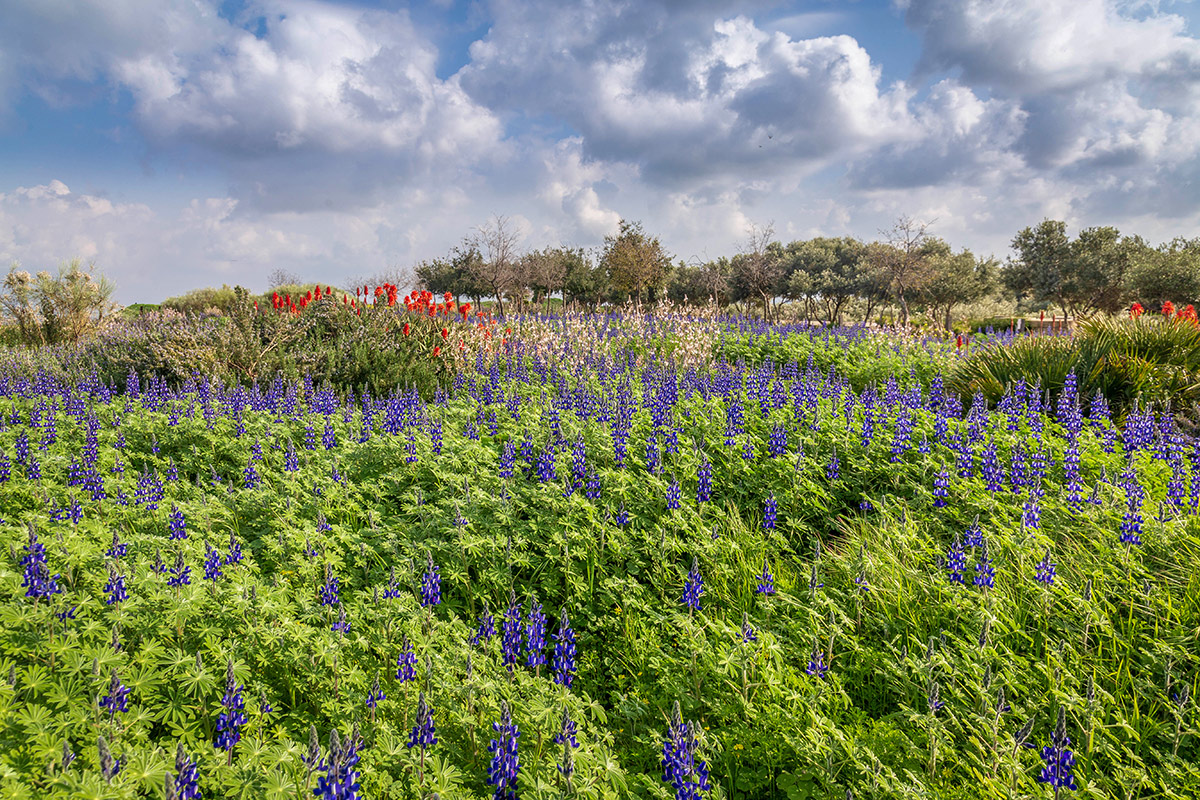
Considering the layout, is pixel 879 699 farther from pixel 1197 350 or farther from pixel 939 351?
pixel 939 351

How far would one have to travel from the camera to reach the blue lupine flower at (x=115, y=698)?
242 cm

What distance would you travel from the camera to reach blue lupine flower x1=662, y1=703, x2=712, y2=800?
2443 millimetres

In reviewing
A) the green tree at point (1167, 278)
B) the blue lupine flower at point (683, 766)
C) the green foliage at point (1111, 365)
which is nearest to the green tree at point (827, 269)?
the green tree at point (1167, 278)

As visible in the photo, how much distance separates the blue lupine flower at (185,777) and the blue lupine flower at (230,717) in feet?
0.76

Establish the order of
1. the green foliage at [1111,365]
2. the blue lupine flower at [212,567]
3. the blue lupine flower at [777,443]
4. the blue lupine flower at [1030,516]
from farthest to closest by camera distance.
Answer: the green foliage at [1111,365] < the blue lupine flower at [777,443] < the blue lupine flower at [1030,516] < the blue lupine flower at [212,567]

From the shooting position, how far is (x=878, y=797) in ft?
8.70

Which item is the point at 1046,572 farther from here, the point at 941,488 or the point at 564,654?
the point at 564,654

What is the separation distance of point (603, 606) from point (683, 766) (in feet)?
6.06

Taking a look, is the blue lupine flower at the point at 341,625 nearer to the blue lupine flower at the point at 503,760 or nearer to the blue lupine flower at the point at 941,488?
the blue lupine flower at the point at 503,760

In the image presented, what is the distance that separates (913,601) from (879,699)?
2.58 ft

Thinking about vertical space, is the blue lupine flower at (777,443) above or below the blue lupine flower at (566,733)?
above

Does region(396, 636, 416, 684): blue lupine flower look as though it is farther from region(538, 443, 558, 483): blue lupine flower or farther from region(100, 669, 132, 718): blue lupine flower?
region(538, 443, 558, 483): blue lupine flower

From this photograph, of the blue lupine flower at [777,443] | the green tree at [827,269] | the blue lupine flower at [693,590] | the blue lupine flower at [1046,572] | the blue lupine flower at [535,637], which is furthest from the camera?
the green tree at [827,269]

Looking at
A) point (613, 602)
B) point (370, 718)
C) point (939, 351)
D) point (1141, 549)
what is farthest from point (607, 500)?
point (939, 351)
